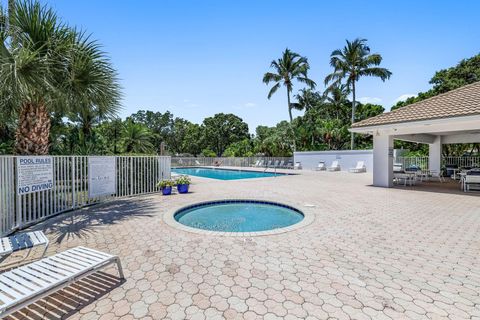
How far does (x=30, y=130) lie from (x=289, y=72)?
26.6m

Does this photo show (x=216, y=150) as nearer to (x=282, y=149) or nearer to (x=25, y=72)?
(x=282, y=149)

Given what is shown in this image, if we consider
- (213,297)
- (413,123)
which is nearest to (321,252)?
(213,297)

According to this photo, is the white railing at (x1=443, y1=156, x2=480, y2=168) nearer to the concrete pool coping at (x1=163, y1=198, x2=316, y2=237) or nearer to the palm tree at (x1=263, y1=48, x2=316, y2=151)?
the palm tree at (x1=263, y1=48, x2=316, y2=151)

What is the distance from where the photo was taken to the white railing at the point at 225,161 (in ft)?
93.6

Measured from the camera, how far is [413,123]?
10.3 m

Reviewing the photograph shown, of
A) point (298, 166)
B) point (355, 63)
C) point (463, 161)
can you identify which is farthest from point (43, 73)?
point (355, 63)

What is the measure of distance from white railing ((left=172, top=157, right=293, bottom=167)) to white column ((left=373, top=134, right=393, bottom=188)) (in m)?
14.8

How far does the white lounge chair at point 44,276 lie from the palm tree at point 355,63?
1027 inches

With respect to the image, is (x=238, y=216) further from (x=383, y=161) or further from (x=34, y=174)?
(x=383, y=161)

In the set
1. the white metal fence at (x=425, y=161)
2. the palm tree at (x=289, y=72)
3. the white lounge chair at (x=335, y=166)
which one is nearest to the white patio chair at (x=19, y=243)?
the white metal fence at (x=425, y=161)

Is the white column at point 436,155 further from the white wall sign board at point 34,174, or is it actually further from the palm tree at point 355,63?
the white wall sign board at point 34,174

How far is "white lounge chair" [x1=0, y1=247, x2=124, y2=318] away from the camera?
224cm

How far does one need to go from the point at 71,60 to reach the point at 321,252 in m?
7.31

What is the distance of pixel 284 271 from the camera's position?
345cm
